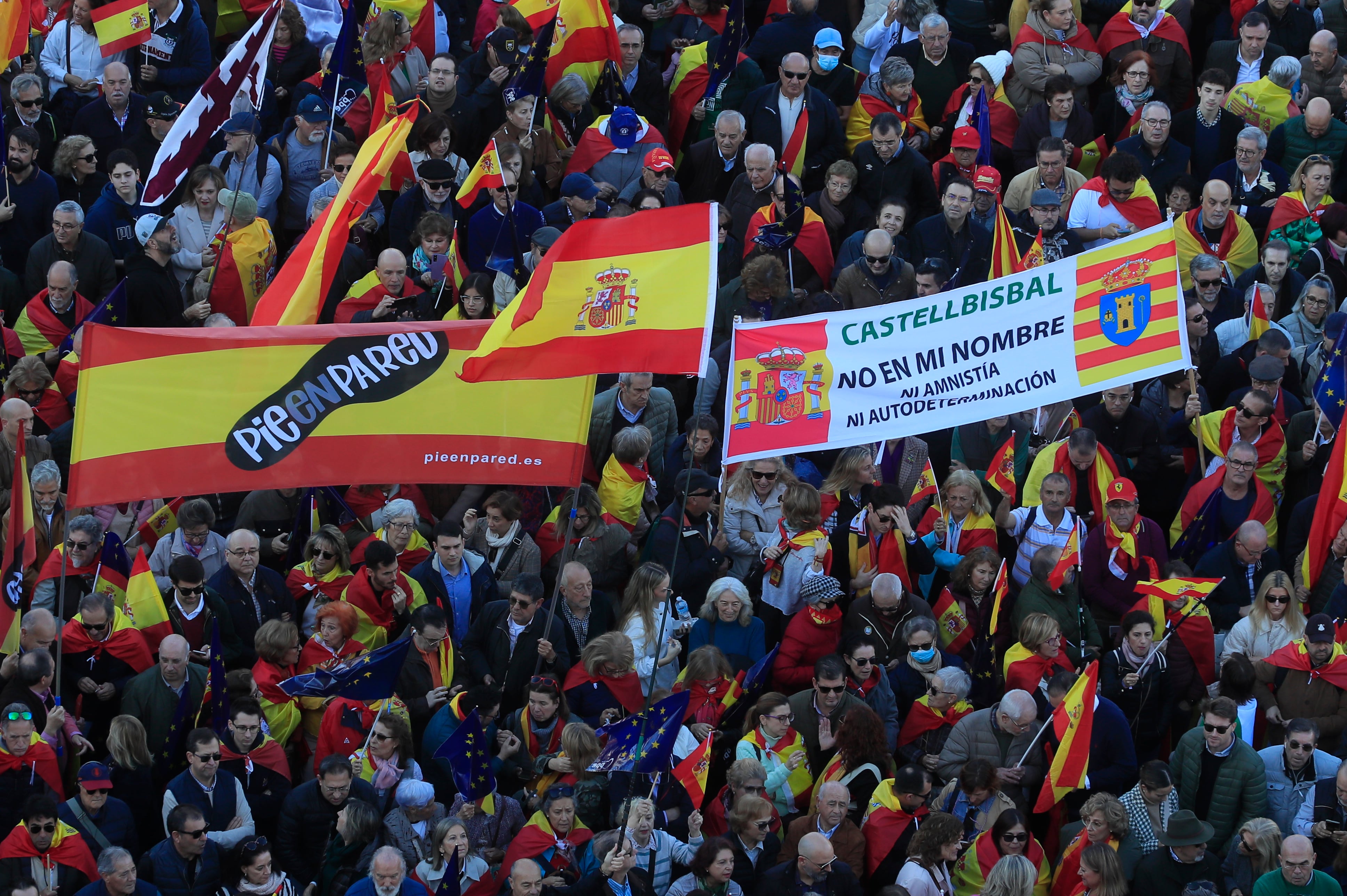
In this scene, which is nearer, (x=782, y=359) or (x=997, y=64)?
(x=782, y=359)

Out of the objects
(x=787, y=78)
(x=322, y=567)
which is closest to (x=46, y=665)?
(x=322, y=567)

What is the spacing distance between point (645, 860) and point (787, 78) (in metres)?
7.23

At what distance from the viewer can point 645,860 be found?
1260cm

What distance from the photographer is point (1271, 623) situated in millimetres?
14031

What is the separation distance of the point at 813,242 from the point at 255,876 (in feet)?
21.5

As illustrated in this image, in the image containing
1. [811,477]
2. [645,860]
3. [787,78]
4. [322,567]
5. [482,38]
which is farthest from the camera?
[482,38]

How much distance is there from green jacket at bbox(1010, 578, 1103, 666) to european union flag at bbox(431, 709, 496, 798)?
3.33 m

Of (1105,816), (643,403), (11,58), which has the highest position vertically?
(11,58)

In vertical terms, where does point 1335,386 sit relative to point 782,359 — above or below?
below

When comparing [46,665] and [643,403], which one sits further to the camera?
[643,403]

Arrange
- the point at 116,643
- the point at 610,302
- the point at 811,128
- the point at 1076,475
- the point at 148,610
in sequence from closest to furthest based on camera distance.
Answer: the point at 610,302, the point at 116,643, the point at 148,610, the point at 1076,475, the point at 811,128

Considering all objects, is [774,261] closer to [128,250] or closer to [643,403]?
[643,403]

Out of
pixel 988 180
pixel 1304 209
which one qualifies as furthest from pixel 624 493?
pixel 1304 209

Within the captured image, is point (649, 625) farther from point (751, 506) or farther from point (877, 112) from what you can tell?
point (877, 112)
